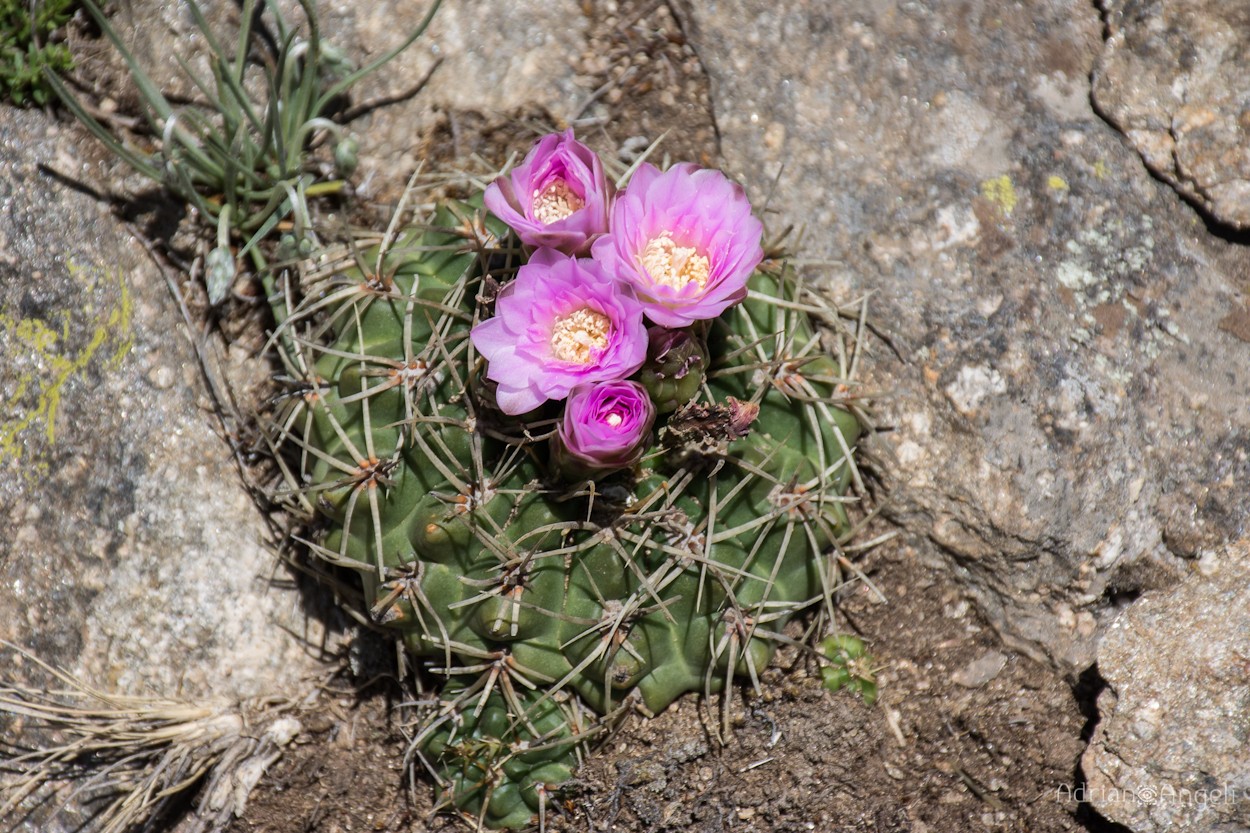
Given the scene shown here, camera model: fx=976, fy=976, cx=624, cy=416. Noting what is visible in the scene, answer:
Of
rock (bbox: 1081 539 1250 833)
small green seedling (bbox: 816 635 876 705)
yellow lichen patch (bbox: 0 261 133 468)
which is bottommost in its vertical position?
small green seedling (bbox: 816 635 876 705)

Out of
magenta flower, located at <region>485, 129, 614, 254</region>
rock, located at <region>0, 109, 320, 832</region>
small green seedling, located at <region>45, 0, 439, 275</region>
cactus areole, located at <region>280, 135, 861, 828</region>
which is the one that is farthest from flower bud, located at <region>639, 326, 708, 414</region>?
rock, located at <region>0, 109, 320, 832</region>

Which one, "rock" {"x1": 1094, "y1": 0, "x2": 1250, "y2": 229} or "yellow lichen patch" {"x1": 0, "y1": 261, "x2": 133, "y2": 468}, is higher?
"rock" {"x1": 1094, "y1": 0, "x2": 1250, "y2": 229}

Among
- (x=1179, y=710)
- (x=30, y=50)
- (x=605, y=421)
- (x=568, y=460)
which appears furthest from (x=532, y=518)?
(x=30, y=50)

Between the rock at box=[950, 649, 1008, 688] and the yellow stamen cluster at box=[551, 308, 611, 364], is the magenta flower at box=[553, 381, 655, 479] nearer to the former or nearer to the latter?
the yellow stamen cluster at box=[551, 308, 611, 364]

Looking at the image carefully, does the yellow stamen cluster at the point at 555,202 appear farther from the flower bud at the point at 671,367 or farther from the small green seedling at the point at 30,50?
the small green seedling at the point at 30,50

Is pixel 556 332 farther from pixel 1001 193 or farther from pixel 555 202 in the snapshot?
pixel 1001 193

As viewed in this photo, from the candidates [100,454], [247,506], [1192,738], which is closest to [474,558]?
[247,506]

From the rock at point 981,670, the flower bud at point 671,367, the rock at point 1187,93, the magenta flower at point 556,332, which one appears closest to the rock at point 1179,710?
the rock at point 981,670

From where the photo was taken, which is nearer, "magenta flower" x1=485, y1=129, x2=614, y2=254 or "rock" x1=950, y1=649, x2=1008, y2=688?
"magenta flower" x1=485, y1=129, x2=614, y2=254
